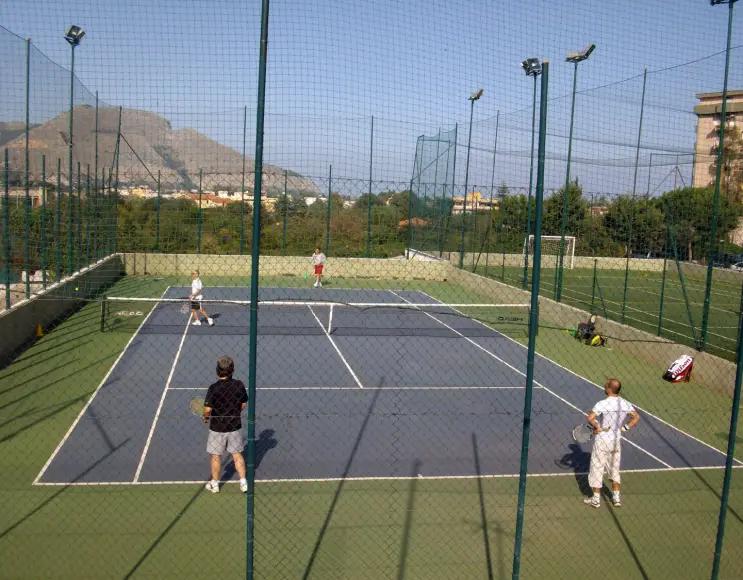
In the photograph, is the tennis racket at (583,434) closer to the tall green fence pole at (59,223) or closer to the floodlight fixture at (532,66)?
the floodlight fixture at (532,66)

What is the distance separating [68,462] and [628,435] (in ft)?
25.1

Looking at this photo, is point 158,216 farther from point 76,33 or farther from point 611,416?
point 611,416

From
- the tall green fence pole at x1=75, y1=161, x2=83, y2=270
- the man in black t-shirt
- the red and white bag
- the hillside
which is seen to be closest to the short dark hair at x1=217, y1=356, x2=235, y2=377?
the man in black t-shirt

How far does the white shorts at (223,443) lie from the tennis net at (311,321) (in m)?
8.86

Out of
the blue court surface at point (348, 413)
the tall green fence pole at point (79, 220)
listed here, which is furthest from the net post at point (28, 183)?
the tall green fence pole at point (79, 220)

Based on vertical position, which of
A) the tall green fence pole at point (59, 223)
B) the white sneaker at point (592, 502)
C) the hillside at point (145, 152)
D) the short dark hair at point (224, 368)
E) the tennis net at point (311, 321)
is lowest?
the white sneaker at point (592, 502)

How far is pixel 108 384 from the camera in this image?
12.1 metres

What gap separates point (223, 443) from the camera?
7.78m

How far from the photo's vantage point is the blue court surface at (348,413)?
8.87 m

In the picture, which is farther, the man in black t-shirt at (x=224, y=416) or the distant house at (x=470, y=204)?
the distant house at (x=470, y=204)

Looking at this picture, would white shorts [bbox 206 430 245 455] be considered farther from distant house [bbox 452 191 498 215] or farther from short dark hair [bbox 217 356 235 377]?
distant house [bbox 452 191 498 215]

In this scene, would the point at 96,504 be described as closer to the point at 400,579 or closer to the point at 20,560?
the point at 20,560

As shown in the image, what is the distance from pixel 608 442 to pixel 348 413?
173 inches

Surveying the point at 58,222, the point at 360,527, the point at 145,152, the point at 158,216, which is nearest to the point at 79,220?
the point at 58,222
